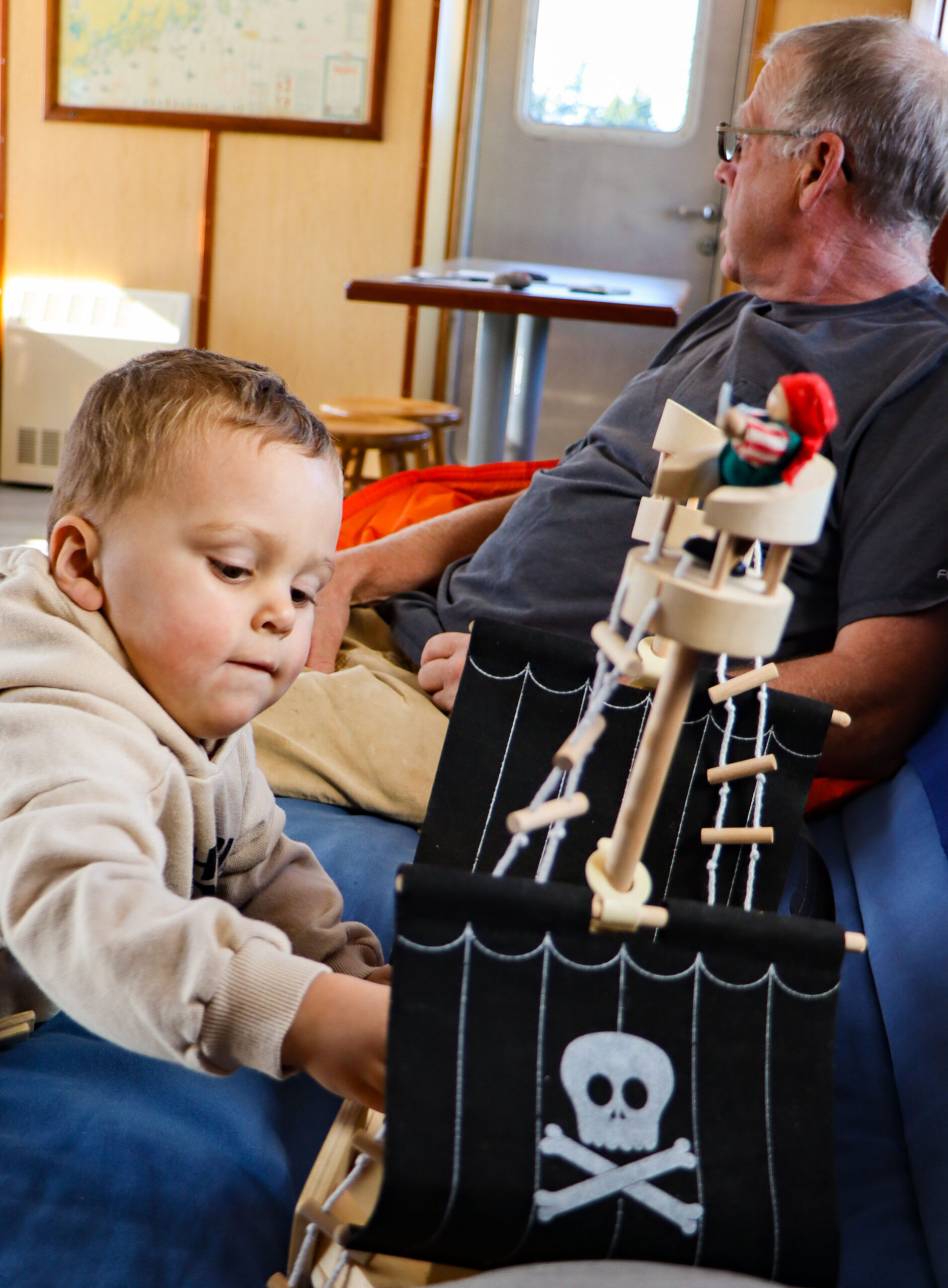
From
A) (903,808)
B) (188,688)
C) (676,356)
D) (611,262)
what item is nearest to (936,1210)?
(903,808)

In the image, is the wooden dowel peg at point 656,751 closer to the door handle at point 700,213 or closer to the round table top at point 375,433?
the round table top at point 375,433

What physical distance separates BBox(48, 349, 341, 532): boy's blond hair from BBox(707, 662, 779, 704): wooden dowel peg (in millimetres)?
308

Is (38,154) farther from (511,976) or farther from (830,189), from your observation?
(511,976)

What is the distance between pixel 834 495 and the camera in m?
1.26

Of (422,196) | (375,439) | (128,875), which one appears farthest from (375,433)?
(128,875)

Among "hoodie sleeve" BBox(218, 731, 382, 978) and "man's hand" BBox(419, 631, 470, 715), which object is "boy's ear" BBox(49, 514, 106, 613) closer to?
"hoodie sleeve" BBox(218, 731, 382, 978)

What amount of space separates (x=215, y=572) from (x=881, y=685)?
0.73m

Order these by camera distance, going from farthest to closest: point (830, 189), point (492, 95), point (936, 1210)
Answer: point (492, 95)
point (830, 189)
point (936, 1210)

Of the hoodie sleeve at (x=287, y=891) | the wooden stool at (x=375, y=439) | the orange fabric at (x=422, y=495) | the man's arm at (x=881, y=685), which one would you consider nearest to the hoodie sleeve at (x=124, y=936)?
the hoodie sleeve at (x=287, y=891)

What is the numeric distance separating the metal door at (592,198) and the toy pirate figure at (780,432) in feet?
13.8

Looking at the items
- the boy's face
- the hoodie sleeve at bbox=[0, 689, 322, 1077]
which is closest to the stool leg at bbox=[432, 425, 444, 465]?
the boy's face

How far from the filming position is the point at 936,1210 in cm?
66

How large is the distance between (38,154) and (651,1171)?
16.5 feet

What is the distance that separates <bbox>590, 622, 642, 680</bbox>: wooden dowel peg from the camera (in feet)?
1.36
